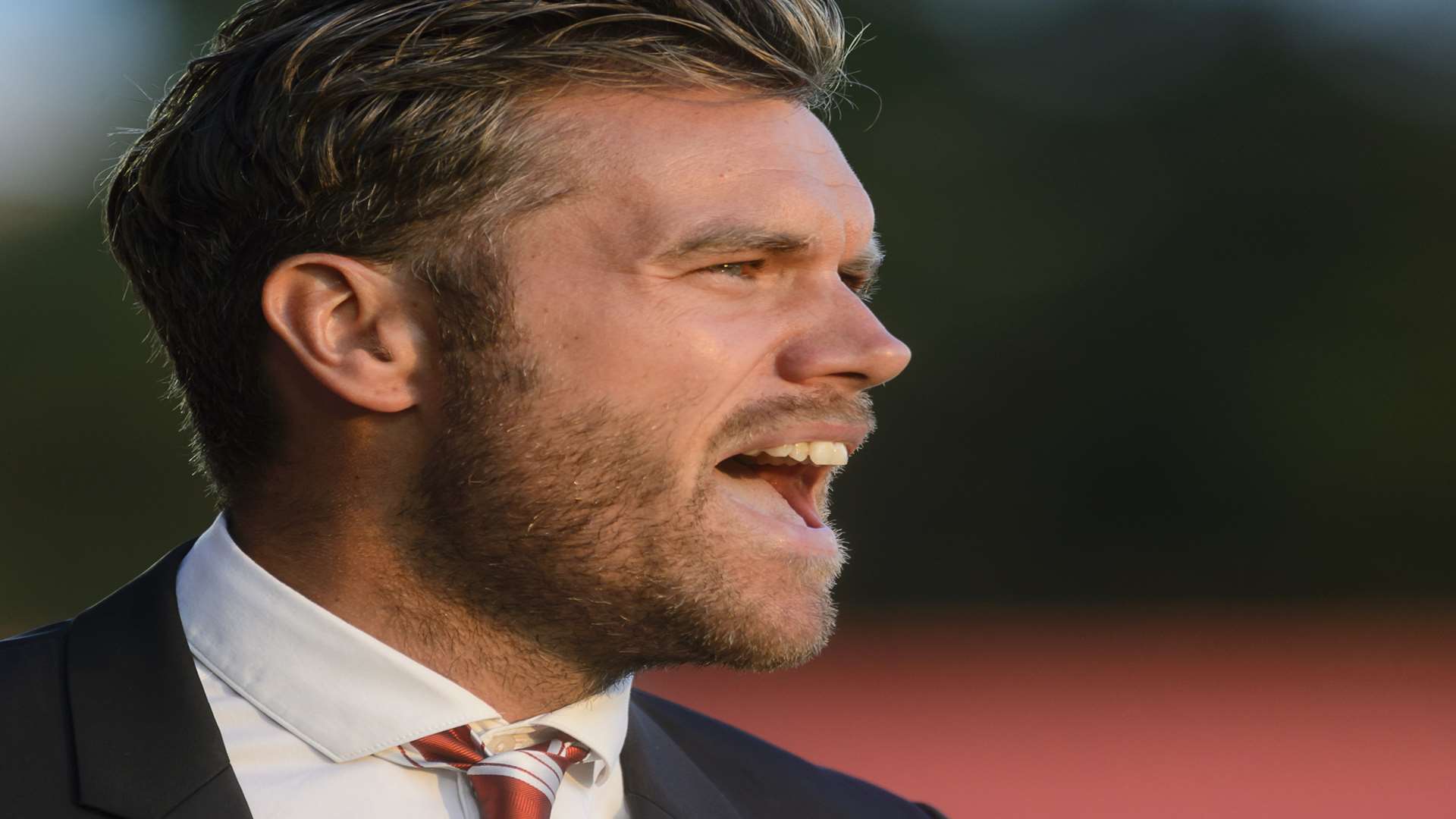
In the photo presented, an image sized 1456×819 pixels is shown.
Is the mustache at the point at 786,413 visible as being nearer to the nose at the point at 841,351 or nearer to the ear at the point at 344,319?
the nose at the point at 841,351

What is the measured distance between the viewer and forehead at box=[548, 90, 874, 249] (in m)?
2.32

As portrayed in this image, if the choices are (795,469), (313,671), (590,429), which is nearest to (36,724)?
(313,671)

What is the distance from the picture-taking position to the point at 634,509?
2.28m

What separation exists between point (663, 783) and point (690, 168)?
96 cm

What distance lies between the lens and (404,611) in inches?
89.6

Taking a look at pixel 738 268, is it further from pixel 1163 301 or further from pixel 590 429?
pixel 1163 301

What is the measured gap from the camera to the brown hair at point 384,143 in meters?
2.33

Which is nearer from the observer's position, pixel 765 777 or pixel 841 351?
pixel 841 351

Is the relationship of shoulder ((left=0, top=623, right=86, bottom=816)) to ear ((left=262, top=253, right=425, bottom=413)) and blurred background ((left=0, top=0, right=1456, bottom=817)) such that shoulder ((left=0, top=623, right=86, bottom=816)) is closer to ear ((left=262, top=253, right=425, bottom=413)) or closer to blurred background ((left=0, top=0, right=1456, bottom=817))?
ear ((left=262, top=253, right=425, bottom=413))

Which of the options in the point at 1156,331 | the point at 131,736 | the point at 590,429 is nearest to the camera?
the point at 131,736

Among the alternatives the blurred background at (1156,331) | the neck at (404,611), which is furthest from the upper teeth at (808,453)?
the blurred background at (1156,331)

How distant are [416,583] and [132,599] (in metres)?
0.41

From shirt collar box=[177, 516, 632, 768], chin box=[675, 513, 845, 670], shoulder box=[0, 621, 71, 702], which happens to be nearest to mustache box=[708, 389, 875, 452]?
chin box=[675, 513, 845, 670]

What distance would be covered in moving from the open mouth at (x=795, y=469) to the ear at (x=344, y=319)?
52cm
